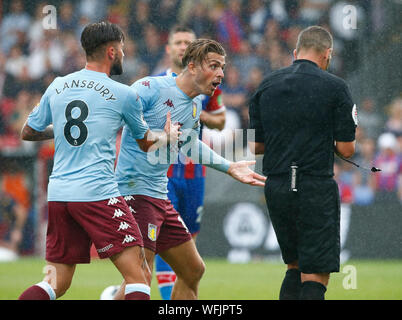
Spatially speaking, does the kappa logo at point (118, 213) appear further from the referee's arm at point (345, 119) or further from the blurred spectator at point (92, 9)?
the blurred spectator at point (92, 9)

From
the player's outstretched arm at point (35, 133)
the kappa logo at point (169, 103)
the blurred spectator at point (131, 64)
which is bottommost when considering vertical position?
the player's outstretched arm at point (35, 133)

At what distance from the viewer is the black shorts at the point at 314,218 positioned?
4.99 meters

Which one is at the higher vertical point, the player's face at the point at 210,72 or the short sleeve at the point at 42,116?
the player's face at the point at 210,72

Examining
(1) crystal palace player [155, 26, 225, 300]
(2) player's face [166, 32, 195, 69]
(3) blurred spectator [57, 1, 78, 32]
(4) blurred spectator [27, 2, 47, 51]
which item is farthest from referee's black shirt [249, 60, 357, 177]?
(4) blurred spectator [27, 2, 47, 51]

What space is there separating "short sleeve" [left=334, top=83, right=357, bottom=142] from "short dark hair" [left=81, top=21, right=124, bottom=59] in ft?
4.84

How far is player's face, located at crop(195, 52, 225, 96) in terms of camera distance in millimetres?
5621

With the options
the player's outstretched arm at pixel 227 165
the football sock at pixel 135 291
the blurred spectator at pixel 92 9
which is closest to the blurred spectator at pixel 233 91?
the blurred spectator at pixel 92 9

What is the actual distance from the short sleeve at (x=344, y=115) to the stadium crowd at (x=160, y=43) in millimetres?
7304

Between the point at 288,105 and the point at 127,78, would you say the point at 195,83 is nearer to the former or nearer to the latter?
the point at 288,105

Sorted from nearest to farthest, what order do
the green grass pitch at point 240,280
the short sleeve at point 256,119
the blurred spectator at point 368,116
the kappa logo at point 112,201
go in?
the kappa logo at point 112,201, the short sleeve at point 256,119, the green grass pitch at point 240,280, the blurred spectator at point 368,116

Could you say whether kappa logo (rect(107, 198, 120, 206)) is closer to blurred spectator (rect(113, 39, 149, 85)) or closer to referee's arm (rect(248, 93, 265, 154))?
referee's arm (rect(248, 93, 265, 154))

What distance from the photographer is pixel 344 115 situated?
4.95m

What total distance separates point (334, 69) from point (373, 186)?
2578 mm
